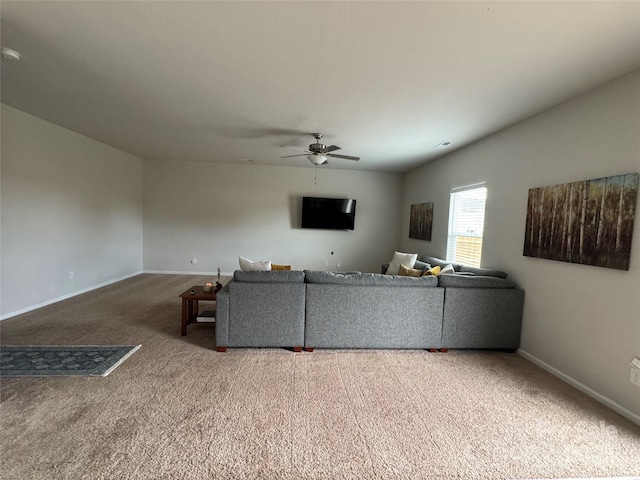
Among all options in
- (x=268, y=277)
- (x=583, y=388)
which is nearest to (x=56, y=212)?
(x=268, y=277)

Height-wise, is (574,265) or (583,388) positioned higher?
(574,265)

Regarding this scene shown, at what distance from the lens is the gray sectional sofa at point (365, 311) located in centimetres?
284

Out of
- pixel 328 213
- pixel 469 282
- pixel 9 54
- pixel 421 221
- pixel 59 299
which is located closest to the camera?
pixel 9 54

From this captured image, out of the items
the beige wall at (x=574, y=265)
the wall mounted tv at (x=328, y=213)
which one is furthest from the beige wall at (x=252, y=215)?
the beige wall at (x=574, y=265)

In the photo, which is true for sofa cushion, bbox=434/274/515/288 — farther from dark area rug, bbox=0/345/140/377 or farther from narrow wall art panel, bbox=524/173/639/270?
dark area rug, bbox=0/345/140/377

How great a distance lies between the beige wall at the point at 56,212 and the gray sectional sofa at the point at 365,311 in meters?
2.82

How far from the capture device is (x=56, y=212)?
13.4 ft

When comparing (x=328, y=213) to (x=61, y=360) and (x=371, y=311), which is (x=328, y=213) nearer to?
(x=371, y=311)

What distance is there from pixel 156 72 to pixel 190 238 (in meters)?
4.69

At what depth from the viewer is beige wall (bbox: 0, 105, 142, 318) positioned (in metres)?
3.43

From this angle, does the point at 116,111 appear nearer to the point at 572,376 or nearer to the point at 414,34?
the point at 414,34

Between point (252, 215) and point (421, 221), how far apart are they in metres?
3.75

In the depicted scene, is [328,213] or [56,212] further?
[328,213]

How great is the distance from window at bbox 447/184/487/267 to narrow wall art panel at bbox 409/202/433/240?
2.27 feet
